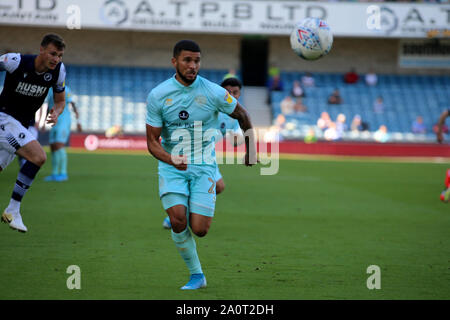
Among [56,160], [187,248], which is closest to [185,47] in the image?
[187,248]

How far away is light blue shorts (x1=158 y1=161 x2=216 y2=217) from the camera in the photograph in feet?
19.5

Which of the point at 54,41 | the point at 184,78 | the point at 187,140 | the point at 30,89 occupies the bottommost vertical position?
the point at 187,140

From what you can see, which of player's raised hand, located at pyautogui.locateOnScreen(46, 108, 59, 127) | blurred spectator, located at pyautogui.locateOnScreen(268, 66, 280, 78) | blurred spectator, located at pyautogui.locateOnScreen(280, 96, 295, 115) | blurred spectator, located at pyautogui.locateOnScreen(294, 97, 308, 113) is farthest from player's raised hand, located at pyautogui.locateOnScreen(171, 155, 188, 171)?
blurred spectator, located at pyautogui.locateOnScreen(268, 66, 280, 78)

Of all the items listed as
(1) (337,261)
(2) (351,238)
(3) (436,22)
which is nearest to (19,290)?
(1) (337,261)

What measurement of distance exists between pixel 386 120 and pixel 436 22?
5.91m

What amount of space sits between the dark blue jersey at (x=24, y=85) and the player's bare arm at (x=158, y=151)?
7.84 feet

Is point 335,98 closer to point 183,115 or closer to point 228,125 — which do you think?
point 228,125

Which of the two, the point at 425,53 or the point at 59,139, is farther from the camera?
the point at 425,53

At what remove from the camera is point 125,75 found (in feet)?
115

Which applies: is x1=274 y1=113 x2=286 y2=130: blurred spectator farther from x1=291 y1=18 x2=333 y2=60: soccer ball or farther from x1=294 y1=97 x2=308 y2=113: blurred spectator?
x1=291 y1=18 x2=333 y2=60: soccer ball

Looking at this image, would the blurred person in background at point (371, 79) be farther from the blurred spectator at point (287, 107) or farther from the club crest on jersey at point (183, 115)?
the club crest on jersey at point (183, 115)

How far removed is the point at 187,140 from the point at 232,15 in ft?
90.6

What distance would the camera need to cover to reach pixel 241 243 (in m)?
8.66

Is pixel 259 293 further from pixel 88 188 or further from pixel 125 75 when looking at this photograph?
pixel 125 75
